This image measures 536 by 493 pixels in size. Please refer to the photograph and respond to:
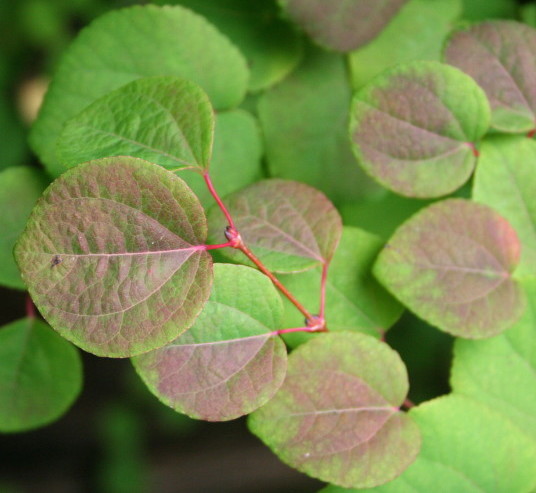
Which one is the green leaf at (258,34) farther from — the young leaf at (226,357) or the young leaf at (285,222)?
the young leaf at (226,357)

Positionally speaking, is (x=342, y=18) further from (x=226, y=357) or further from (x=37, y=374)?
(x=37, y=374)

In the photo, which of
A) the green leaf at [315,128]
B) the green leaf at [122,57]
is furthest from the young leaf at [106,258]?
the green leaf at [315,128]

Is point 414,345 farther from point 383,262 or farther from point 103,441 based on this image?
point 103,441

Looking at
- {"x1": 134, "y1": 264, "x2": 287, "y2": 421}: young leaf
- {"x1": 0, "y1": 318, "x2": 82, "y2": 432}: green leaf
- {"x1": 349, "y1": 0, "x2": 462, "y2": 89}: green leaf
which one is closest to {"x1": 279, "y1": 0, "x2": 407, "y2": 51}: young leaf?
{"x1": 349, "y1": 0, "x2": 462, "y2": 89}: green leaf

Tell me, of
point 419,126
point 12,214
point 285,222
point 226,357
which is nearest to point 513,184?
point 419,126

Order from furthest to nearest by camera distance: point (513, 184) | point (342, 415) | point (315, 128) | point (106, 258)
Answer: point (315, 128) < point (513, 184) < point (342, 415) < point (106, 258)

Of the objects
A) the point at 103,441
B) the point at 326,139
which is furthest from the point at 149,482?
the point at 326,139
